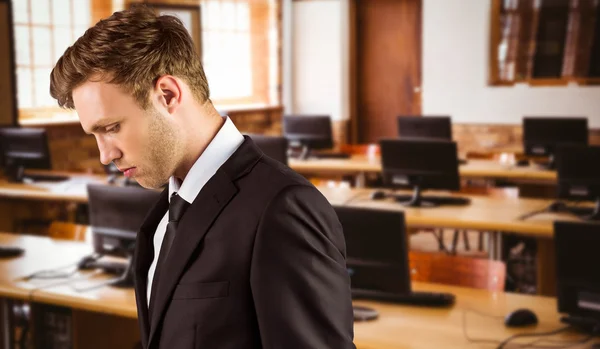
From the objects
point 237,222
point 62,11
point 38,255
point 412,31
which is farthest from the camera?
point 412,31

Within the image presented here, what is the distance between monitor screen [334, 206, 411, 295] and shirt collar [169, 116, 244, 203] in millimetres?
1733

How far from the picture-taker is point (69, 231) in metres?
4.61

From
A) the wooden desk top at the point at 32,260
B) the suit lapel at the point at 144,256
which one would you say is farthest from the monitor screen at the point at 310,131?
the suit lapel at the point at 144,256

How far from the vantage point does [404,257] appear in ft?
9.90

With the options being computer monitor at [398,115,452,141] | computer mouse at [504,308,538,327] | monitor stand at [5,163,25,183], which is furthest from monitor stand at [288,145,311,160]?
computer mouse at [504,308,538,327]

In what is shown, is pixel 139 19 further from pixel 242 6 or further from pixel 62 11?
pixel 242 6

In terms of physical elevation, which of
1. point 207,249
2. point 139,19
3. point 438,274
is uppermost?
point 139,19

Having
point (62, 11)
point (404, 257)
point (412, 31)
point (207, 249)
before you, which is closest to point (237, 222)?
point (207, 249)

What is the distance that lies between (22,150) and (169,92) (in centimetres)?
575

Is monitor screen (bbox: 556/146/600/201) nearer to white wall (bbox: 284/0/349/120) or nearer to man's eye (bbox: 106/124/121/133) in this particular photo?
man's eye (bbox: 106/124/121/133)

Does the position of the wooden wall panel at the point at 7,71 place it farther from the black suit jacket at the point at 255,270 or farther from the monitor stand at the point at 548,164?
the black suit jacket at the point at 255,270

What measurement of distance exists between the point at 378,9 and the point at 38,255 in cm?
737

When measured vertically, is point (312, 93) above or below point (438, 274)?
above

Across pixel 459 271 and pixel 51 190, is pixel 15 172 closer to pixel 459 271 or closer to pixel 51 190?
pixel 51 190
